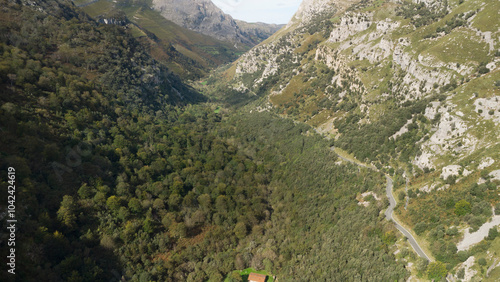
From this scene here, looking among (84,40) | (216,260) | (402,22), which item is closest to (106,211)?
(216,260)

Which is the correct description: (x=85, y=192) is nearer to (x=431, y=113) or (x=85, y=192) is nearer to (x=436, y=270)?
(x=436, y=270)

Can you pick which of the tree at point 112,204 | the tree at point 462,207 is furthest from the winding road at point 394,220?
the tree at point 112,204

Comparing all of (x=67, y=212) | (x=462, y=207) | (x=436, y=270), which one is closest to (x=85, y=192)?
(x=67, y=212)

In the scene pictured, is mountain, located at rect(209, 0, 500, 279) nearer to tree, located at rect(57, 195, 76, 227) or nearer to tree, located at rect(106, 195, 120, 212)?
tree, located at rect(106, 195, 120, 212)

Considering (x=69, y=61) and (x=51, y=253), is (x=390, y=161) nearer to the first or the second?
(x=51, y=253)

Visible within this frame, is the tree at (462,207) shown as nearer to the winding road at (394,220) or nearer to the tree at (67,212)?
the winding road at (394,220)

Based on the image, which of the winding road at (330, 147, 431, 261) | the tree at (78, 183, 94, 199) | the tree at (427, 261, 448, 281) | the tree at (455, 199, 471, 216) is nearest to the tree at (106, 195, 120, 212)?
the tree at (78, 183, 94, 199)
